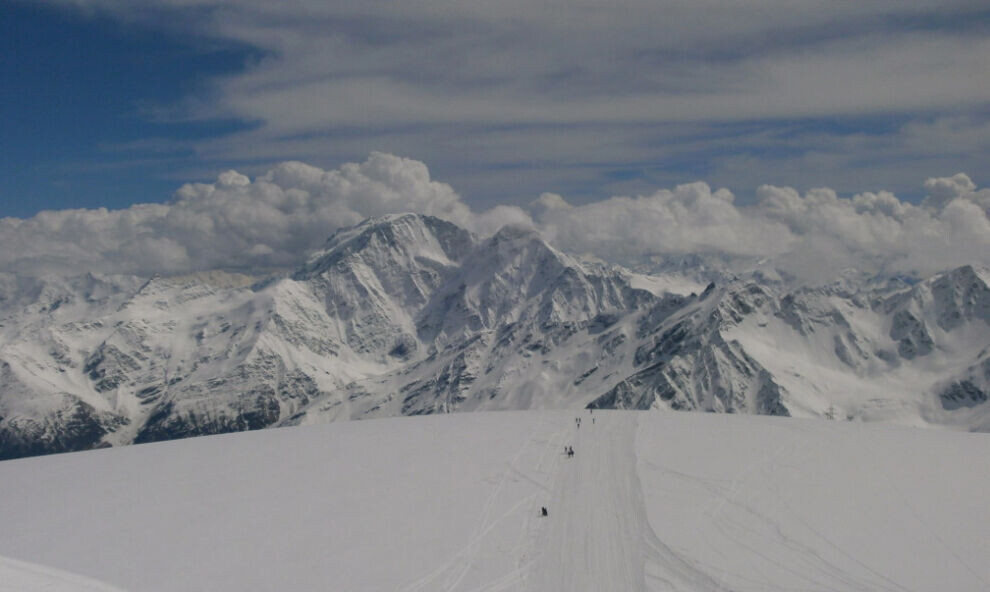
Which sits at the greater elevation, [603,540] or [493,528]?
[493,528]

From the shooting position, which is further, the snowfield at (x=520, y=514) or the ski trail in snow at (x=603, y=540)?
the snowfield at (x=520, y=514)

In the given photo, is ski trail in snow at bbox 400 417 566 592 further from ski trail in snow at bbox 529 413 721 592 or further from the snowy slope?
the snowy slope

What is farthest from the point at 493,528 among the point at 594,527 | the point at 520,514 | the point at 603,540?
the point at 603,540

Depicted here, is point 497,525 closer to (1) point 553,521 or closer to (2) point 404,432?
(1) point 553,521

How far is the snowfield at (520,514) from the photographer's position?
32.9m

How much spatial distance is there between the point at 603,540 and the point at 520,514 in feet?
19.0

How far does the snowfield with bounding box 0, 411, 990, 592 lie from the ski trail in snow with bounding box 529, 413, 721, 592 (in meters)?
0.15

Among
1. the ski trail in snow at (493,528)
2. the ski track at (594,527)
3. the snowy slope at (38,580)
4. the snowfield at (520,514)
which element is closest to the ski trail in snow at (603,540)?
the ski track at (594,527)

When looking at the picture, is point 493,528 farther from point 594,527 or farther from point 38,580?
point 38,580

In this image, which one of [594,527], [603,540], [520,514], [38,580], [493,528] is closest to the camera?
[38,580]

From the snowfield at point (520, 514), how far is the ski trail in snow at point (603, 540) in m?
0.15

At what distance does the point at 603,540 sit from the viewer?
3722cm

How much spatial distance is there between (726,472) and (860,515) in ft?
31.6

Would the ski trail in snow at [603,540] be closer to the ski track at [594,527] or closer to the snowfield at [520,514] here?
the ski track at [594,527]
